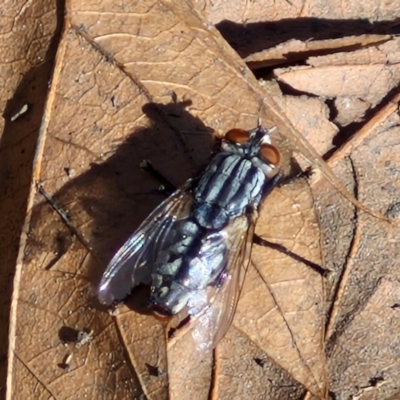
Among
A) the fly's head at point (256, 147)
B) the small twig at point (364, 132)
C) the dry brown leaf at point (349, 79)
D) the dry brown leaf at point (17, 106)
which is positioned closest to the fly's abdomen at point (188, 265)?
the fly's head at point (256, 147)

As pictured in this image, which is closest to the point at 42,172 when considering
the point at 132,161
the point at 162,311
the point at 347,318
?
the point at 132,161

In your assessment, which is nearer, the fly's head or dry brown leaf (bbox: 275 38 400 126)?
the fly's head

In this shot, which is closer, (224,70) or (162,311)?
(162,311)

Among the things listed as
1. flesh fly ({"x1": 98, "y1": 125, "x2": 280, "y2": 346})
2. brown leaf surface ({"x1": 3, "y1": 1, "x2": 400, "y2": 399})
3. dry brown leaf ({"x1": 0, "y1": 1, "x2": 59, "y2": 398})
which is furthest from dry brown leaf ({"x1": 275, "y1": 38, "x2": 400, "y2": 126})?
dry brown leaf ({"x1": 0, "y1": 1, "x2": 59, "y2": 398})

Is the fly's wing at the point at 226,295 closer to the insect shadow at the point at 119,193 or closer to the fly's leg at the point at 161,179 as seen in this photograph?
the insect shadow at the point at 119,193

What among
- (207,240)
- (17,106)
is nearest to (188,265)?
(207,240)

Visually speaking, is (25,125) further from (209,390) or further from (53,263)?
(209,390)

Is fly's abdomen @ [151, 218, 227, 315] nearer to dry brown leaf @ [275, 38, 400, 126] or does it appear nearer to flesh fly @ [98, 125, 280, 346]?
flesh fly @ [98, 125, 280, 346]
